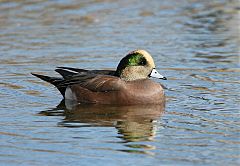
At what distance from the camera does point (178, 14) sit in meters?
16.2

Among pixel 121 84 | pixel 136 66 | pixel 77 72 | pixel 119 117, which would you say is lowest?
pixel 119 117

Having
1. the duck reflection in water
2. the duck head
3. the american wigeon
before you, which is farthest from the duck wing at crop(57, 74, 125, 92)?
the duck reflection in water

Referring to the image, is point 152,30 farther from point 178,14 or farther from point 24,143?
point 24,143

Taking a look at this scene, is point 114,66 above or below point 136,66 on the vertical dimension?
below

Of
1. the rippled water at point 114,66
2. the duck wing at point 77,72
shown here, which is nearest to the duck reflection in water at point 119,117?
the rippled water at point 114,66

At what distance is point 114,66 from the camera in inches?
466

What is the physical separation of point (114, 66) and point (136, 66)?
1968 millimetres

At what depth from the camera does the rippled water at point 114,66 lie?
732 cm

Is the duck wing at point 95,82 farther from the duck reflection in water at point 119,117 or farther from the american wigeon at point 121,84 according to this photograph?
the duck reflection in water at point 119,117

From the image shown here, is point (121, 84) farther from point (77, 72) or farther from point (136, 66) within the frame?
point (77, 72)

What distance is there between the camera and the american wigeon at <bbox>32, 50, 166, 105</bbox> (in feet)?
31.7

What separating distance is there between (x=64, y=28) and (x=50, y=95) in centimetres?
493

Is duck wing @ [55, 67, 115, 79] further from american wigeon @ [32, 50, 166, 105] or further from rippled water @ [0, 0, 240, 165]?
rippled water @ [0, 0, 240, 165]

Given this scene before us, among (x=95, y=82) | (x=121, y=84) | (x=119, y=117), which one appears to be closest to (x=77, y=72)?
(x=95, y=82)
